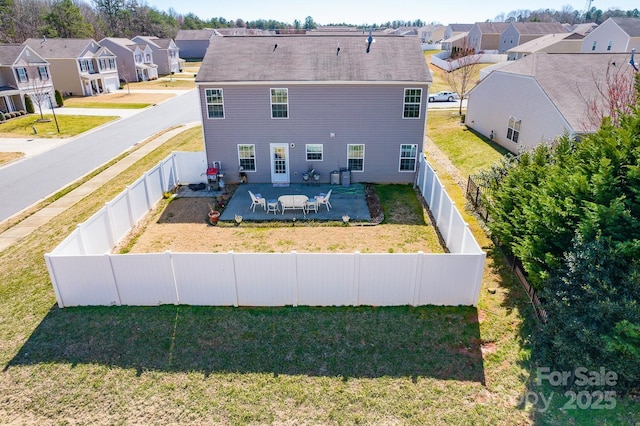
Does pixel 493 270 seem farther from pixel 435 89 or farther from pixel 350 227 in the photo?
pixel 435 89

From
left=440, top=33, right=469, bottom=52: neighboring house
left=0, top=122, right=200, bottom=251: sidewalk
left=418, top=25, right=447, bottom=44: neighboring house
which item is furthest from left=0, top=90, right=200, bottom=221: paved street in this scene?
left=418, top=25, right=447, bottom=44: neighboring house

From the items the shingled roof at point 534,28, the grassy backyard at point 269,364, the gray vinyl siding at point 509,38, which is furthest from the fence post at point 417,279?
the shingled roof at point 534,28

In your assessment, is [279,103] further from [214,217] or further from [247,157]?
[214,217]

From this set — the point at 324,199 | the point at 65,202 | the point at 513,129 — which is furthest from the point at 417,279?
the point at 513,129

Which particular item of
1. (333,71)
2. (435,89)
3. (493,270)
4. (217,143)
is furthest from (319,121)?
(435,89)

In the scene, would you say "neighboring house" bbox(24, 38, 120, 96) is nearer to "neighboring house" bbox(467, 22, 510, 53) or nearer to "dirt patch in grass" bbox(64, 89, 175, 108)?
"dirt patch in grass" bbox(64, 89, 175, 108)

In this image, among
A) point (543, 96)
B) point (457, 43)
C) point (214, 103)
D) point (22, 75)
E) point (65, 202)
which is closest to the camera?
point (65, 202)
